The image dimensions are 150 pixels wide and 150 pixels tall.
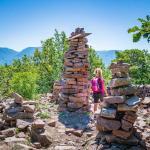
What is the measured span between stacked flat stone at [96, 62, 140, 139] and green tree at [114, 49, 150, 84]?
84.4ft

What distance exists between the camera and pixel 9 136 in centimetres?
1137

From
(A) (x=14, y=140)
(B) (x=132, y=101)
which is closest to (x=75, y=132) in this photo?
(A) (x=14, y=140)

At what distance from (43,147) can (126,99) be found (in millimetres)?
3220

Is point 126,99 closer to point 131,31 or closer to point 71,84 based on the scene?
point 131,31

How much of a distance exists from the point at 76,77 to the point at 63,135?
4327 millimetres

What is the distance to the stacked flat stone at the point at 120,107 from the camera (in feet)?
32.6

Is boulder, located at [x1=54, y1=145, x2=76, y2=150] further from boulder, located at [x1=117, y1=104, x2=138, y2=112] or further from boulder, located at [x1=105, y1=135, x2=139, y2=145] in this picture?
boulder, located at [x1=117, y1=104, x2=138, y2=112]

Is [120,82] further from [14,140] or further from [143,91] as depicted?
[143,91]

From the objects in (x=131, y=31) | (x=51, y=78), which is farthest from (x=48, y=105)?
(x=51, y=78)

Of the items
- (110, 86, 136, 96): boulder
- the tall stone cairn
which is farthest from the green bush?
(110, 86, 136, 96): boulder

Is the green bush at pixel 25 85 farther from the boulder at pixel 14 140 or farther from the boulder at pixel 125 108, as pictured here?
the boulder at pixel 125 108

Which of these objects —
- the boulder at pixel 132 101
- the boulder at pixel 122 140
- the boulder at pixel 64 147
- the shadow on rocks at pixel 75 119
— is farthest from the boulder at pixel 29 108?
the boulder at pixel 132 101

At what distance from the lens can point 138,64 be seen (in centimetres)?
4319

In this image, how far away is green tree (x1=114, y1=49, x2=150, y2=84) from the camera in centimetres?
3691
